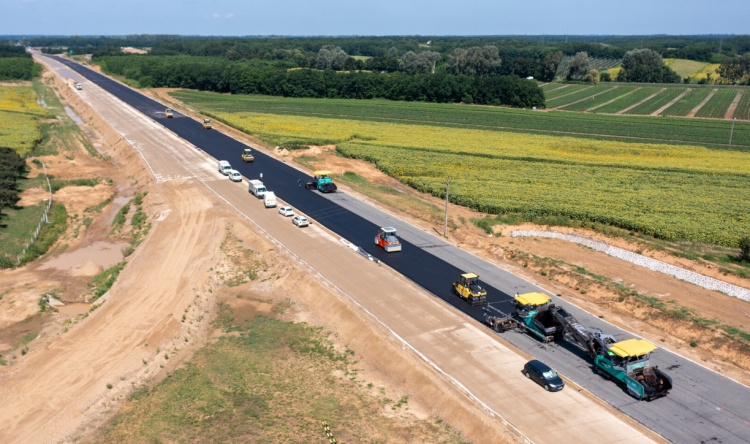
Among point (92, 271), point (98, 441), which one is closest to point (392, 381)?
point (98, 441)

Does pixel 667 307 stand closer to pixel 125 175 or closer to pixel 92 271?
pixel 92 271

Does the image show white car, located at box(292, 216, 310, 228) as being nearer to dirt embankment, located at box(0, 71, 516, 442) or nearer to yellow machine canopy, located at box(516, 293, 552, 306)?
dirt embankment, located at box(0, 71, 516, 442)

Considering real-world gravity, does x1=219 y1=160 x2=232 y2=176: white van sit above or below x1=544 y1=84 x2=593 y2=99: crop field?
below

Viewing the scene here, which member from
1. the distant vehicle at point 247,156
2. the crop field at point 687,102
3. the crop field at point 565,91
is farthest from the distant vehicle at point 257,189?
the crop field at point 565,91

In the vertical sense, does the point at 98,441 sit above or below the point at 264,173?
below

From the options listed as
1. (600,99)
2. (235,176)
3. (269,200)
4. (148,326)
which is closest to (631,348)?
(148,326)

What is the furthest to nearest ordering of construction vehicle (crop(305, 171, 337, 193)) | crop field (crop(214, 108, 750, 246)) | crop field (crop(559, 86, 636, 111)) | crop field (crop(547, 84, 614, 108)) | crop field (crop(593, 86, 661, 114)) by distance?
crop field (crop(547, 84, 614, 108)), crop field (crop(559, 86, 636, 111)), crop field (crop(593, 86, 661, 114)), construction vehicle (crop(305, 171, 337, 193)), crop field (crop(214, 108, 750, 246))

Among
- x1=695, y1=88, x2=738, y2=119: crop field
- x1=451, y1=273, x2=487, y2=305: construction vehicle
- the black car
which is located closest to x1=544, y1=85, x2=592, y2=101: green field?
x1=695, y1=88, x2=738, y2=119: crop field
